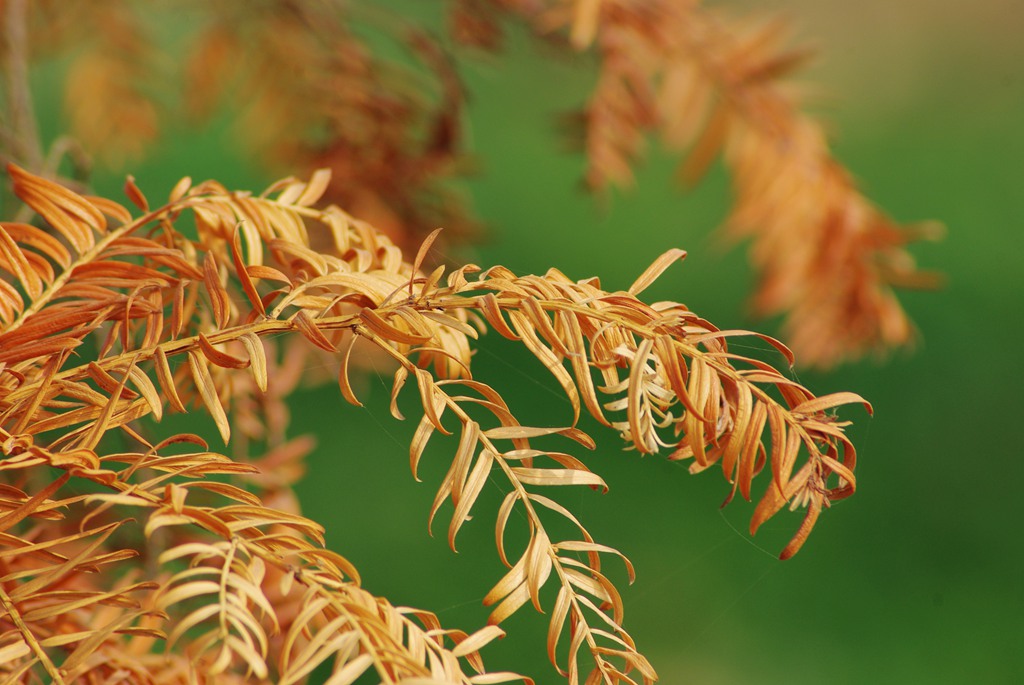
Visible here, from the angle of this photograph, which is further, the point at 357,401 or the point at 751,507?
the point at 751,507

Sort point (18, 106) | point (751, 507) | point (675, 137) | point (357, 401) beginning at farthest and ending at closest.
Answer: point (751, 507) → point (675, 137) → point (18, 106) → point (357, 401)

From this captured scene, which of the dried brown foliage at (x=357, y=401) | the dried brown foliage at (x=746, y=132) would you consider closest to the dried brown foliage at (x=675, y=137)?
the dried brown foliage at (x=746, y=132)

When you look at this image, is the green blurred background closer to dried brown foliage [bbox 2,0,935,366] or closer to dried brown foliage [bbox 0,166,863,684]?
dried brown foliage [bbox 2,0,935,366]

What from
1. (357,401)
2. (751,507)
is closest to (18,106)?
(357,401)

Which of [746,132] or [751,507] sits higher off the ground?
[746,132]

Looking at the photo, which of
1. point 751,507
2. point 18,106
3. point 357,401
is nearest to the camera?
point 357,401

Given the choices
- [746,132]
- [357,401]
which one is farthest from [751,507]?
[357,401]

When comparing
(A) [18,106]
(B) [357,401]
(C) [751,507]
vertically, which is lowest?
(C) [751,507]

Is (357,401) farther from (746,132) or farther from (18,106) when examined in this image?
(746,132)

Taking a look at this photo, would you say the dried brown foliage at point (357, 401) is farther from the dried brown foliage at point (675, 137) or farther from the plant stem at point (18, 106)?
the dried brown foliage at point (675, 137)

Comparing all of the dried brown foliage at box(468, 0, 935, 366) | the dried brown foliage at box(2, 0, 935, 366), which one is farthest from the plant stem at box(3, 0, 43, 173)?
the dried brown foliage at box(468, 0, 935, 366)
